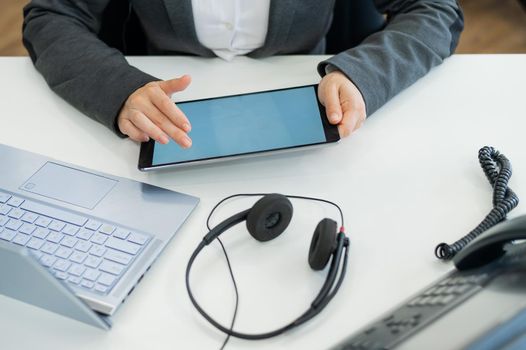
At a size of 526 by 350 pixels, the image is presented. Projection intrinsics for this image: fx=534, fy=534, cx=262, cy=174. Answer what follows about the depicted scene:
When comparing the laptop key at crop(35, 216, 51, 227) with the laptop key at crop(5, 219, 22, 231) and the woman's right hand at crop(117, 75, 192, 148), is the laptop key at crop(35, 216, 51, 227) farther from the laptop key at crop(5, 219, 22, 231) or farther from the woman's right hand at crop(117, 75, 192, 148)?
the woman's right hand at crop(117, 75, 192, 148)

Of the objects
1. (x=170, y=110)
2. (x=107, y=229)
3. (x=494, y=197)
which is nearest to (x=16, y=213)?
(x=107, y=229)

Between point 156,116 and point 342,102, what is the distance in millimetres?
246

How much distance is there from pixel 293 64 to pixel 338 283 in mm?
418

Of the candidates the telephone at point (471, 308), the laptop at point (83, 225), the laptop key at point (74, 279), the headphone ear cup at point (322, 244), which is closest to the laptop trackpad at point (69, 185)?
the laptop at point (83, 225)

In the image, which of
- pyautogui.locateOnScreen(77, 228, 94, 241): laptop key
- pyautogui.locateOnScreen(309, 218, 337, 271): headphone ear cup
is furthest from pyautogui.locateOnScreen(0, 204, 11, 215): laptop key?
pyautogui.locateOnScreen(309, 218, 337, 271): headphone ear cup

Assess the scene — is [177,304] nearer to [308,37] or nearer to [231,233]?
[231,233]

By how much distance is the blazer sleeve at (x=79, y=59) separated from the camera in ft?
2.46

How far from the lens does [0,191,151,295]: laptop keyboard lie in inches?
22.1

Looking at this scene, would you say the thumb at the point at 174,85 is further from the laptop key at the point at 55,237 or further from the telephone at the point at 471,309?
the telephone at the point at 471,309

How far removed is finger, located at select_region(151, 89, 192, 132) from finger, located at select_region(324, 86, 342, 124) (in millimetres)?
180

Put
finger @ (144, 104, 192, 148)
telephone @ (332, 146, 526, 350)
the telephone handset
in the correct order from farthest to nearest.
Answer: finger @ (144, 104, 192, 148) < the telephone handset < telephone @ (332, 146, 526, 350)

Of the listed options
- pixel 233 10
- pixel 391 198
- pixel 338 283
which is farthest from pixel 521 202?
pixel 233 10

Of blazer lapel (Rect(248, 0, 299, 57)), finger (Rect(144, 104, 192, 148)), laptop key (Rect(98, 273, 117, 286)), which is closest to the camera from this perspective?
laptop key (Rect(98, 273, 117, 286))

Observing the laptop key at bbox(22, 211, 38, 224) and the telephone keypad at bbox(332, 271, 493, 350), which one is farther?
the laptop key at bbox(22, 211, 38, 224)
